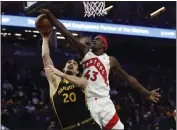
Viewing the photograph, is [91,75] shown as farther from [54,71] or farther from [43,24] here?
[43,24]

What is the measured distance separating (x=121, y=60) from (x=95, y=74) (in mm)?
17863

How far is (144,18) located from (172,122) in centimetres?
745

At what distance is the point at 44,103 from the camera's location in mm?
18000

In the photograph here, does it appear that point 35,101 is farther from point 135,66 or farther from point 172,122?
point 135,66

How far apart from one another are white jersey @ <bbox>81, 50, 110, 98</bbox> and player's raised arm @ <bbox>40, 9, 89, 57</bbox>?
0.29 ft

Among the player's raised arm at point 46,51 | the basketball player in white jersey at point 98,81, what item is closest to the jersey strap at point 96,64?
the basketball player in white jersey at point 98,81

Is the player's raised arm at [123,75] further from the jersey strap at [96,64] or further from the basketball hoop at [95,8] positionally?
the basketball hoop at [95,8]

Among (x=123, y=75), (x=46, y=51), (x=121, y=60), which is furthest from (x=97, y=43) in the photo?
(x=121, y=60)

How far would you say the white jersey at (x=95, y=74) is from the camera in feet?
20.8

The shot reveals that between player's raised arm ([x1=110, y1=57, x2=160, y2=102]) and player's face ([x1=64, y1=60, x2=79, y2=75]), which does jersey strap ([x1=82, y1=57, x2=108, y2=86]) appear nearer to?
player's raised arm ([x1=110, y1=57, x2=160, y2=102])

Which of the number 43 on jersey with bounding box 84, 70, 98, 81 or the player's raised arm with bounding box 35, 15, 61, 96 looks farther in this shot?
the number 43 on jersey with bounding box 84, 70, 98, 81

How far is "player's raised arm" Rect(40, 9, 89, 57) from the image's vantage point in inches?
237

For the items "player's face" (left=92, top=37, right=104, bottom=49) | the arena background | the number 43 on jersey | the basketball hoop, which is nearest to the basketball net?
the basketball hoop

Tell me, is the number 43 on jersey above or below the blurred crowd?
above
